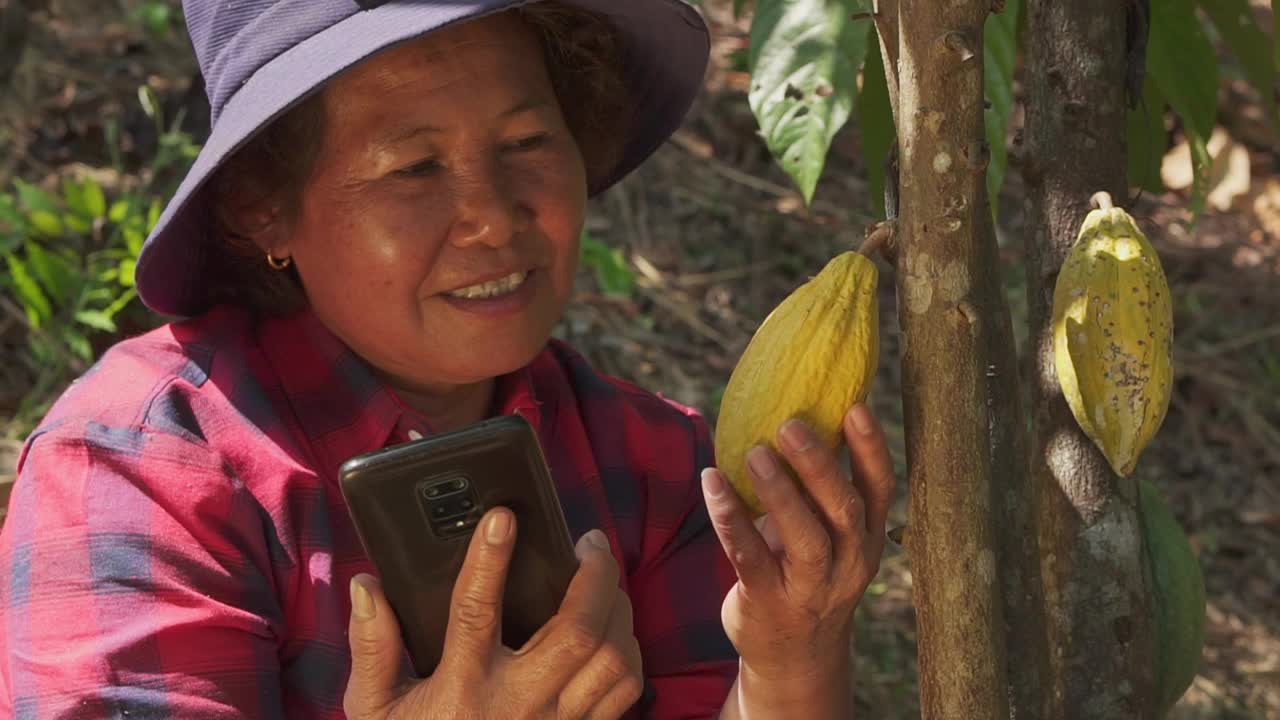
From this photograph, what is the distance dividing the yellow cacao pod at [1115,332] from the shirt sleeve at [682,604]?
639 millimetres

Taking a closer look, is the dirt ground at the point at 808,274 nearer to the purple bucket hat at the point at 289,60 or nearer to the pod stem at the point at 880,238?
the purple bucket hat at the point at 289,60

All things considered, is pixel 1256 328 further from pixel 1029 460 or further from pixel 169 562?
pixel 169 562

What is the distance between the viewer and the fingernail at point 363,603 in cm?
124

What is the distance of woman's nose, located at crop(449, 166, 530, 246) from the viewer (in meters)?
1.44

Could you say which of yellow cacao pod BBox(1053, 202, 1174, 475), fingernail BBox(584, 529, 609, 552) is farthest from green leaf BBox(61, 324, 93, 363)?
yellow cacao pod BBox(1053, 202, 1174, 475)

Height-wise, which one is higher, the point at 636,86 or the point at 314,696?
the point at 636,86

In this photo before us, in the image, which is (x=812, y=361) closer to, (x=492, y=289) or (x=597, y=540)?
(x=597, y=540)

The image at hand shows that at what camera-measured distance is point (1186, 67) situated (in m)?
1.65

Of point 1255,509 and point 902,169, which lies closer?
point 902,169

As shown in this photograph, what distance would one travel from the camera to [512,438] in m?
1.23

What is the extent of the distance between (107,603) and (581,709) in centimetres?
42

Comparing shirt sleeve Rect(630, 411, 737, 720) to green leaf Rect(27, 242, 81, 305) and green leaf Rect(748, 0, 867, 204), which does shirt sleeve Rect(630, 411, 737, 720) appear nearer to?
green leaf Rect(748, 0, 867, 204)

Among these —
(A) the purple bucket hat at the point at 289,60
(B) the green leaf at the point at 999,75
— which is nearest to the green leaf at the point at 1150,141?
(B) the green leaf at the point at 999,75

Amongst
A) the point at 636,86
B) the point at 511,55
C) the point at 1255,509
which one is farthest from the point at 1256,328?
the point at 511,55
